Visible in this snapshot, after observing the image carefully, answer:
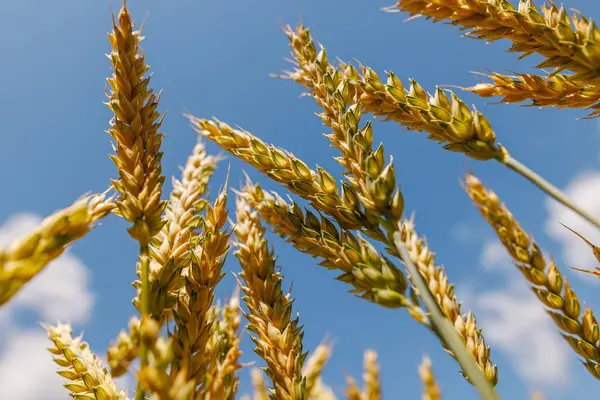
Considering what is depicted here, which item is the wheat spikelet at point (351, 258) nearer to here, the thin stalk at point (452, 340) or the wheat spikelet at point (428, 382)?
the thin stalk at point (452, 340)

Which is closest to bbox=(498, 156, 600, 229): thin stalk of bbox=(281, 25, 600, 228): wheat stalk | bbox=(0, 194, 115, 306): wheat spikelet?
bbox=(281, 25, 600, 228): wheat stalk

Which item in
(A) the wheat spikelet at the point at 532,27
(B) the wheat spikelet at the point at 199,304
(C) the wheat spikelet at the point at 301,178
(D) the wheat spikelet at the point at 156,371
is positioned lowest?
(D) the wheat spikelet at the point at 156,371

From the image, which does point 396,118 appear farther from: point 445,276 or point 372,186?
point 445,276

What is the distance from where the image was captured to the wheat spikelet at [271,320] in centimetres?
135

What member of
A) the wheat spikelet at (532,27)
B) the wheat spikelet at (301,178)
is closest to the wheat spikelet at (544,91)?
the wheat spikelet at (532,27)

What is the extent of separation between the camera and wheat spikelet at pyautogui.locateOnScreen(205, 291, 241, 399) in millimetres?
1039

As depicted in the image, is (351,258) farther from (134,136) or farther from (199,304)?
(134,136)

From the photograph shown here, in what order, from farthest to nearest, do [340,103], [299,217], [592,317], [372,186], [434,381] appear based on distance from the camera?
[434,381], [592,317], [299,217], [340,103], [372,186]

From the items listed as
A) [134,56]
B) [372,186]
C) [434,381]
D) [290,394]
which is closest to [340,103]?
[372,186]

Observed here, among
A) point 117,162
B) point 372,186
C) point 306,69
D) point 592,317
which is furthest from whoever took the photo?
point 592,317

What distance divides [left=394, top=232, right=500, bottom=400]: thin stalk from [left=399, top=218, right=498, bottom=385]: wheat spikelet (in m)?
0.47

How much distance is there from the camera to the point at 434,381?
235 centimetres

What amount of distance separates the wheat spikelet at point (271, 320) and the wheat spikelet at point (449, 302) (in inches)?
19.5

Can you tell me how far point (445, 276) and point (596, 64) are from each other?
140 cm
